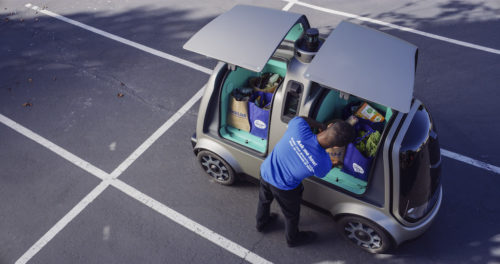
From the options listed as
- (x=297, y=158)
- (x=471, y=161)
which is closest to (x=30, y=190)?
(x=297, y=158)

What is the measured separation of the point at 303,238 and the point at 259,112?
Result: 1629 mm

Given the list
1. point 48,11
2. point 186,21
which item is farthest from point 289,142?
point 48,11

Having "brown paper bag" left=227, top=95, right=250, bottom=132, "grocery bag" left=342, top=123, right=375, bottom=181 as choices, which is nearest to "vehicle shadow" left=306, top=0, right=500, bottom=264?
"grocery bag" left=342, top=123, right=375, bottom=181

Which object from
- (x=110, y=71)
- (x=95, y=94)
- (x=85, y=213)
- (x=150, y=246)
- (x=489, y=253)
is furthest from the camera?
(x=110, y=71)

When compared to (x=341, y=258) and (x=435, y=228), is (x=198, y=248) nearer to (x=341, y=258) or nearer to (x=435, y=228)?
(x=341, y=258)

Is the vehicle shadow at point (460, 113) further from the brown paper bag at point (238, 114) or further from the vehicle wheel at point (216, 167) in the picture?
the brown paper bag at point (238, 114)

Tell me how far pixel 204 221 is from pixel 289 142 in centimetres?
197

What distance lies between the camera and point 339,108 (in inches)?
182

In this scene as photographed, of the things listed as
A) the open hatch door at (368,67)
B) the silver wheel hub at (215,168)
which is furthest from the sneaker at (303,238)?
the open hatch door at (368,67)

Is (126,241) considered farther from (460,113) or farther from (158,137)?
(460,113)

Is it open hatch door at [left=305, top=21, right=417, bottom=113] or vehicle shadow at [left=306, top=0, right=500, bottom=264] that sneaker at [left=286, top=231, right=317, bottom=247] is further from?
open hatch door at [left=305, top=21, right=417, bottom=113]

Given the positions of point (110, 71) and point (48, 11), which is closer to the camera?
point (110, 71)

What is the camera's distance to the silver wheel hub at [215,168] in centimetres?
509

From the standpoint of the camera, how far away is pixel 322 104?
4.14 meters
